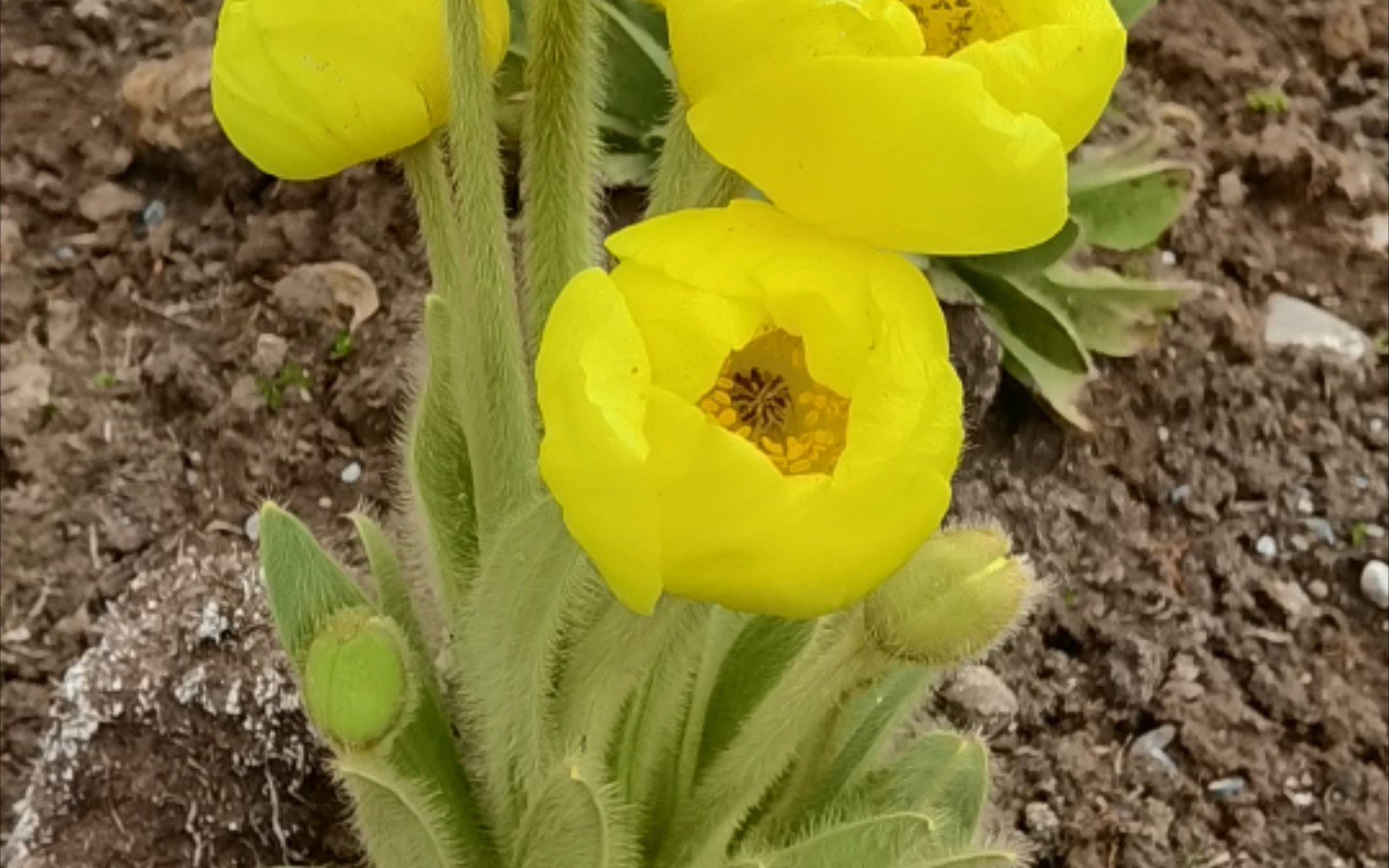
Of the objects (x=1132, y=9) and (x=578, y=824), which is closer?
(x=578, y=824)

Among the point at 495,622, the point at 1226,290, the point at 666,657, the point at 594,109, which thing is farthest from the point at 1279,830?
the point at 594,109

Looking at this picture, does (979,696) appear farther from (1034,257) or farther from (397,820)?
(397,820)

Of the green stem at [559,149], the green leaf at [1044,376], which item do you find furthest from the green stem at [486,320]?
the green leaf at [1044,376]

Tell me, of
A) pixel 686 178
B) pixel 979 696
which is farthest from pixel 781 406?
pixel 979 696

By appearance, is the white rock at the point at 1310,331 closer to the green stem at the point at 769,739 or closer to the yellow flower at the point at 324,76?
the green stem at the point at 769,739

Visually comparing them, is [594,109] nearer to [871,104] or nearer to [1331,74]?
[871,104]
